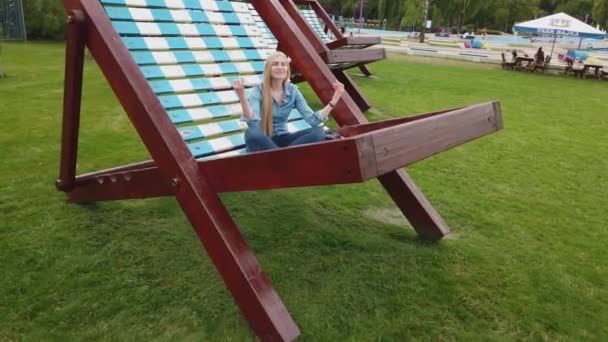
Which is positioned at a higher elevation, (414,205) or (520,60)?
(520,60)

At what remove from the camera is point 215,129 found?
3033 millimetres

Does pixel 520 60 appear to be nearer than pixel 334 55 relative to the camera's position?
No

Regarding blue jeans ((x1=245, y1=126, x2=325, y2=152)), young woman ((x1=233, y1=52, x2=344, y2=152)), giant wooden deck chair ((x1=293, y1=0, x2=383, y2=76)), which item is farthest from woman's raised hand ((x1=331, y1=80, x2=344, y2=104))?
giant wooden deck chair ((x1=293, y1=0, x2=383, y2=76))

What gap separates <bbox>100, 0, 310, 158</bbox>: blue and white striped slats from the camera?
294cm

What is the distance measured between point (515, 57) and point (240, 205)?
50.3 feet

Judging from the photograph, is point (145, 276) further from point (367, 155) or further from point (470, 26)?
point (470, 26)

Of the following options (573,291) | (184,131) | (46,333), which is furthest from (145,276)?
(573,291)

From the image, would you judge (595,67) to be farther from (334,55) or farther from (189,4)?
(189,4)

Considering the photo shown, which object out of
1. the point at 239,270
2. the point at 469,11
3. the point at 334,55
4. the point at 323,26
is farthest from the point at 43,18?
the point at 469,11

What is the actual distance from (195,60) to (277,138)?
2.97 ft

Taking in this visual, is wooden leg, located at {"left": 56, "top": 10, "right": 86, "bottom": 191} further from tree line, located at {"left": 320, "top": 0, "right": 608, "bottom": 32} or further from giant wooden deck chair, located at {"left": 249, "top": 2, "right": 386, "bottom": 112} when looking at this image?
tree line, located at {"left": 320, "top": 0, "right": 608, "bottom": 32}

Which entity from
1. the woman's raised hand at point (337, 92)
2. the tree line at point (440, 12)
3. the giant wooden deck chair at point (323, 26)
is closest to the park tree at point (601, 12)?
the tree line at point (440, 12)

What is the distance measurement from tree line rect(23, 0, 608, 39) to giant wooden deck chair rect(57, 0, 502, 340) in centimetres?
1642

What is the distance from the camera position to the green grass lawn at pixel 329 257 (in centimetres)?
241
